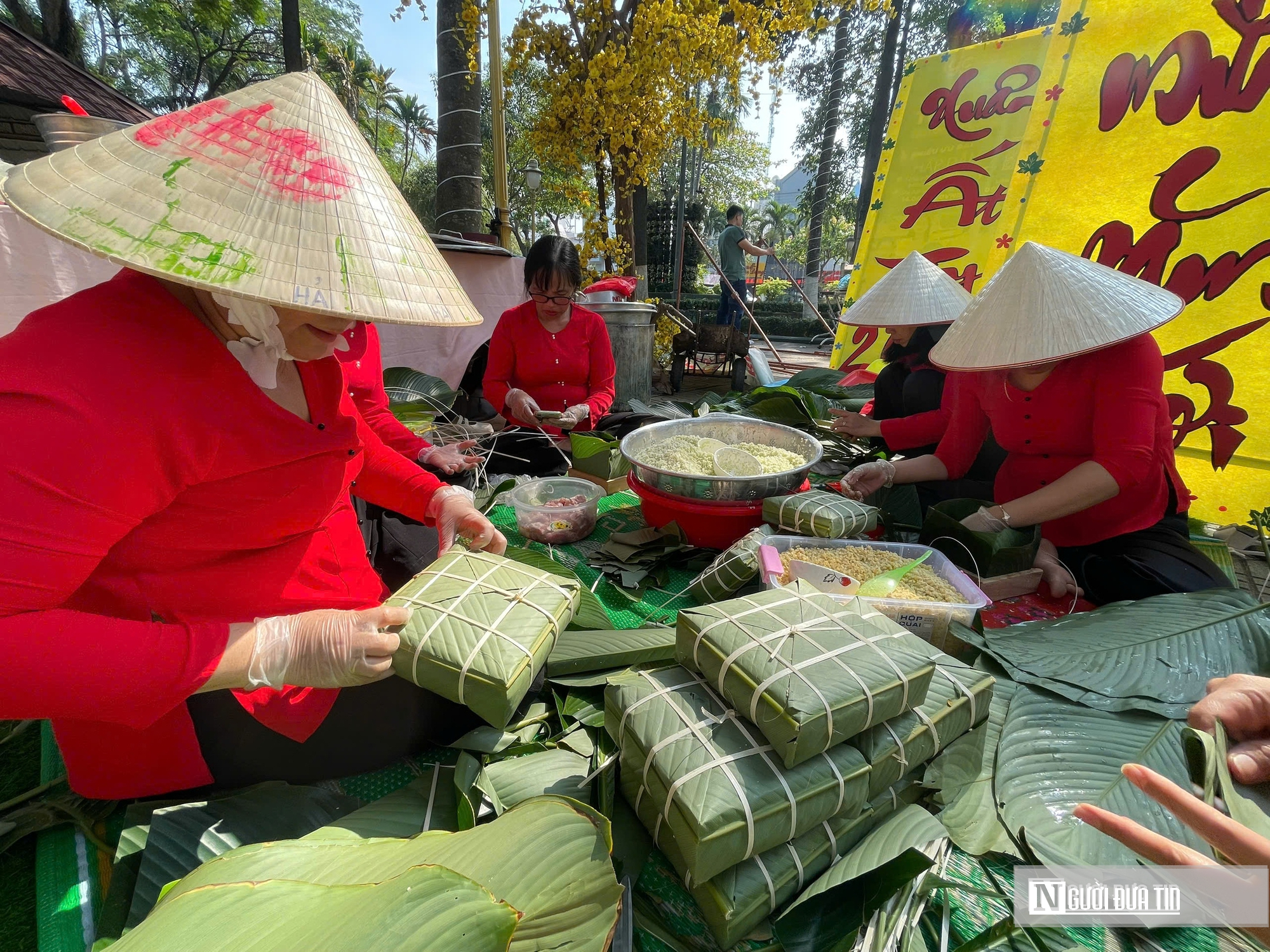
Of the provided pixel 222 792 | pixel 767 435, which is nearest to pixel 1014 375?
pixel 767 435

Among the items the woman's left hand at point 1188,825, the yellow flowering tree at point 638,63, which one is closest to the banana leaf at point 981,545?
the woman's left hand at point 1188,825

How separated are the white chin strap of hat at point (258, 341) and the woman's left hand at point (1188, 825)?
135cm

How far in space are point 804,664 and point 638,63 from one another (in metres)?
4.89

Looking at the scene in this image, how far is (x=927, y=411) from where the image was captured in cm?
275

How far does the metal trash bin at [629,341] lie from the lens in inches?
179

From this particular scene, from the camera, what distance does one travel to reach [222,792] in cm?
111

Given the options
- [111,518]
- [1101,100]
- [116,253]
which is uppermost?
[1101,100]

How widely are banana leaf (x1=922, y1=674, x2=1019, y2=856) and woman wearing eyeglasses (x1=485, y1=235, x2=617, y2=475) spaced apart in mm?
2110

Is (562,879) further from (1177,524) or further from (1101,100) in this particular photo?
(1101,100)

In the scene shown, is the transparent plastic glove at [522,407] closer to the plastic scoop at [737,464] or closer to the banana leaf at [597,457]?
the banana leaf at [597,457]

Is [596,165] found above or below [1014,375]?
above

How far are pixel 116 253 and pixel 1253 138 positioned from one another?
4220mm

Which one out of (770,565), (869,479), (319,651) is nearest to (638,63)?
(869,479)

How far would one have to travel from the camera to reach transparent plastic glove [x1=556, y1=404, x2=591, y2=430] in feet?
9.29
